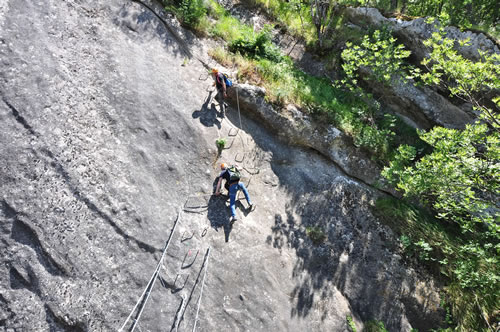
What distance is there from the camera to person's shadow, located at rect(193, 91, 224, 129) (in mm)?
9578

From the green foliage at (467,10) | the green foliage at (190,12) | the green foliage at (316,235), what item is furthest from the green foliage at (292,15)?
the green foliage at (316,235)

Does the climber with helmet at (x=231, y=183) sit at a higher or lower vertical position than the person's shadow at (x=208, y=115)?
lower

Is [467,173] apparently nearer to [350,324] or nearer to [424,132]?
[424,132]

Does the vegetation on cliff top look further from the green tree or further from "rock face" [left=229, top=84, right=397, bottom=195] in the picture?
"rock face" [left=229, top=84, right=397, bottom=195]

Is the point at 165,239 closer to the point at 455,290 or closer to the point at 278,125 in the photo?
the point at 278,125

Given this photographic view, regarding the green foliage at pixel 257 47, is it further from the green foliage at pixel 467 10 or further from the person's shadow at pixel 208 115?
the green foliage at pixel 467 10

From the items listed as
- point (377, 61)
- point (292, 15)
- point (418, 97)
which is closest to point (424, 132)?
point (377, 61)

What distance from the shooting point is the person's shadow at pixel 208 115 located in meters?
9.58

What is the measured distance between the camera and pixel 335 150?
1059 centimetres

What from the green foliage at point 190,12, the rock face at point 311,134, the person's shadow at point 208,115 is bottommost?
the person's shadow at point 208,115

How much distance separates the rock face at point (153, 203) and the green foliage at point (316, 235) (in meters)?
0.10

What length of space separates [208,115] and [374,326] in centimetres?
816

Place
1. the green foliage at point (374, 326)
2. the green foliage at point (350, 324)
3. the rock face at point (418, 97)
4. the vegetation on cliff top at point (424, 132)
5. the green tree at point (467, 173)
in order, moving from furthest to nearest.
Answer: the rock face at point (418, 97)
the green foliage at point (374, 326)
the green foliage at point (350, 324)
the vegetation on cliff top at point (424, 132)
the green tree at point (467, 173)

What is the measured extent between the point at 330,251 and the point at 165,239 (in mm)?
5095
